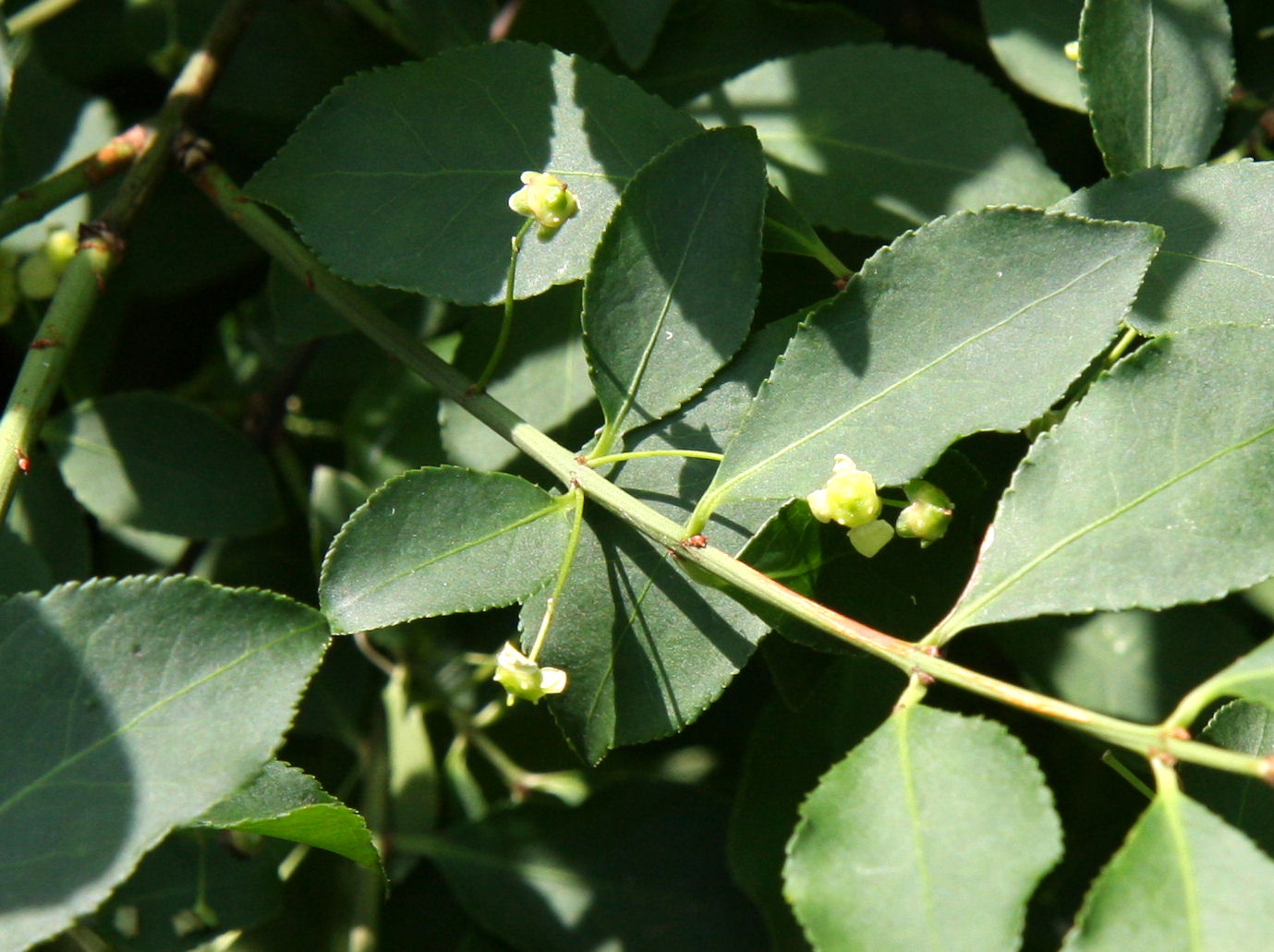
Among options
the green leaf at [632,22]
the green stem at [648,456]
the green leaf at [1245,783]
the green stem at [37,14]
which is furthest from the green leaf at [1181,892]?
the green stem at [37,14]

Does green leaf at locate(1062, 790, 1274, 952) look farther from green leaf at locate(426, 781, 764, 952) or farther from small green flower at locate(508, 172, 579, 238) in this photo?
green leaf at locate(426, 781, 764, 952)

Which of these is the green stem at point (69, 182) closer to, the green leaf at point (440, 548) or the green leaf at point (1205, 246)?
the green leaf at point (440, 548)

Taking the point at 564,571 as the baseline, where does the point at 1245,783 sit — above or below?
below

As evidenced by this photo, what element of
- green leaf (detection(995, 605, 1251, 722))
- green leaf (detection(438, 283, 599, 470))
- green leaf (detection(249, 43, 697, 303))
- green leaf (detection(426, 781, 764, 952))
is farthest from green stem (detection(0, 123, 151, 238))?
green leaf (detection(995, 605, 1251, 722))

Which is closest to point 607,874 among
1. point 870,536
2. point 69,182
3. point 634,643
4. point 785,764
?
point 785,764

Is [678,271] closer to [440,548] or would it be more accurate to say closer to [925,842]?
[440,548]
